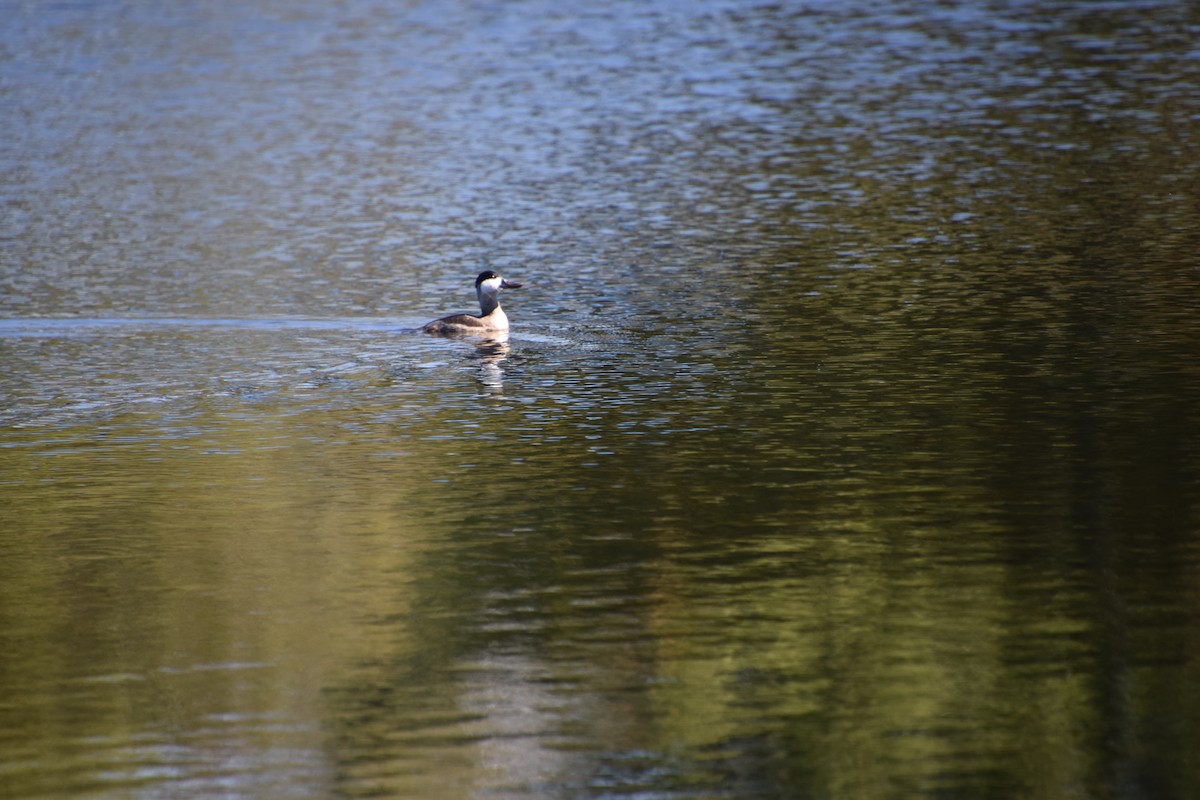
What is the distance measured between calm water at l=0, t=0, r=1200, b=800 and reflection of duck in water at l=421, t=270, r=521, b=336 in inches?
13.4

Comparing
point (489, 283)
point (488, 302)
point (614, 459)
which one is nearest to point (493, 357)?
point (488, 302)

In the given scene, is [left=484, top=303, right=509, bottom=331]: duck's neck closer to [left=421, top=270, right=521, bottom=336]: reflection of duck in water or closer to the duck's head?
[left=421, top=270, right=521, bottom=336]: reflection of duck in water

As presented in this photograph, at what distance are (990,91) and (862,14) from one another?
14.8 meters

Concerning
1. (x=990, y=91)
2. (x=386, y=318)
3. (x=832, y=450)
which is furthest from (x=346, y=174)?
(x=832, y=450)

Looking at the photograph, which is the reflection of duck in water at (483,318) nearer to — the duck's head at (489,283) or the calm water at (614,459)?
the duck's head at (489,283)

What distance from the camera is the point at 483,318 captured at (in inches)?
794

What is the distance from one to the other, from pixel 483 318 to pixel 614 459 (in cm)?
563

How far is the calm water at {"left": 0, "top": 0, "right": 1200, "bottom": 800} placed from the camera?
9.57 metres

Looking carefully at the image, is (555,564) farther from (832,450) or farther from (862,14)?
(862,14)

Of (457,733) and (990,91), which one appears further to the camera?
(990,91)

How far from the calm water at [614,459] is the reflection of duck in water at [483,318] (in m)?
0.34

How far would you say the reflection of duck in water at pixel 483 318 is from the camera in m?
19.9

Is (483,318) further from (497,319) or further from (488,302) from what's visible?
(488,302)

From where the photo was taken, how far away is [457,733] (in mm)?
9547
